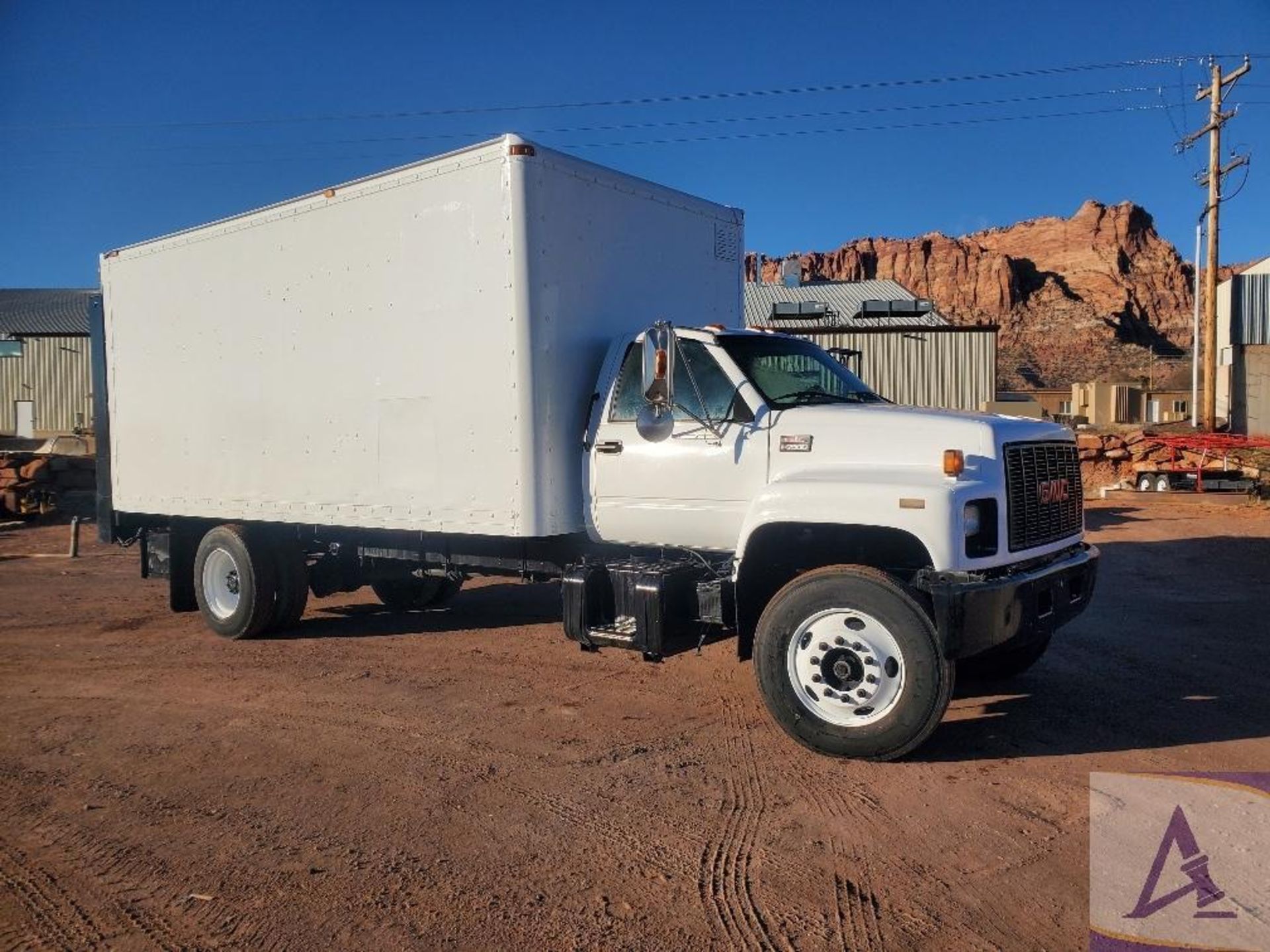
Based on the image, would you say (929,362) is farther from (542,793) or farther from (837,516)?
(542,793)

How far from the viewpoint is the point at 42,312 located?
46219 mm

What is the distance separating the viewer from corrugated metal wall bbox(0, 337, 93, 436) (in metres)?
39.8

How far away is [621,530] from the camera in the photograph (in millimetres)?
6332

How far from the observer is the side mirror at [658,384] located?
18.3 feet

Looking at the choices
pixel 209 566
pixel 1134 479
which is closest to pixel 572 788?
pixel 209 566

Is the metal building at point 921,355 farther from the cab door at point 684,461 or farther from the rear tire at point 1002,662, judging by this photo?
the cab door at point 684,461

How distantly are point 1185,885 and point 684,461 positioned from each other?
3.32 metres

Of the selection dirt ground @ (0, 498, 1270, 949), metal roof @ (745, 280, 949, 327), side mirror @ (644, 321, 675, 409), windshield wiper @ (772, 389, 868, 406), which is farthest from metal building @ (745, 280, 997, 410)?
side mirror @ (644, 321, 675, 409)

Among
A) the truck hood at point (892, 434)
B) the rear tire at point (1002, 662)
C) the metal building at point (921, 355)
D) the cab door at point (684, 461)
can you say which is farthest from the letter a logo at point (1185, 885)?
the metal building at point (921, 355)

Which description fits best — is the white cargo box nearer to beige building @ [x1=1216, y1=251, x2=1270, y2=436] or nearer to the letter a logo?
the letter a logo

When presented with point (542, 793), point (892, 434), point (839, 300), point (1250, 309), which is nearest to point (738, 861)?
point (542, 793)

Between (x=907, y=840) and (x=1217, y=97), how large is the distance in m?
32.9

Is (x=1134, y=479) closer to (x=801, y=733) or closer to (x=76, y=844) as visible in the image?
(x=801, y=733)

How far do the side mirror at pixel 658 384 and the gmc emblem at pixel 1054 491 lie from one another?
2120mm
